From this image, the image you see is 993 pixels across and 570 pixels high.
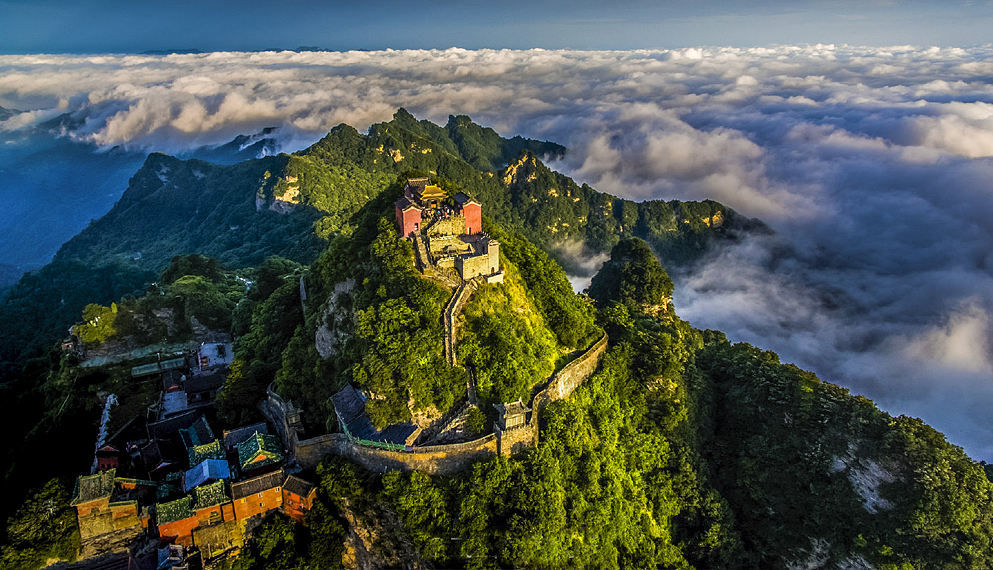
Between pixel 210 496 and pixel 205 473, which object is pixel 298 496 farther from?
pixel 205 473

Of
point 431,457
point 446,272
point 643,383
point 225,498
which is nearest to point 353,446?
point 431,457

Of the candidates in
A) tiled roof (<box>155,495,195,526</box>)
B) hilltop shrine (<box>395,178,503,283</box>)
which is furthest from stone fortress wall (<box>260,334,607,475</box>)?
hilltop shrine (<box>395,178,503,283</box>)

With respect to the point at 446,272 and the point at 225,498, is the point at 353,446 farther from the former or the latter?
the point at 446,272

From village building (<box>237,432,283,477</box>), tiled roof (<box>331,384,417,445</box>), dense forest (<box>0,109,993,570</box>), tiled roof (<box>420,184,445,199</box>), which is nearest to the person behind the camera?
dense forest (<box>0,109,993,570</box>)

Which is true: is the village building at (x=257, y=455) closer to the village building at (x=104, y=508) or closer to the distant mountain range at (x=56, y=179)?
the village building at (x=104, y=508)

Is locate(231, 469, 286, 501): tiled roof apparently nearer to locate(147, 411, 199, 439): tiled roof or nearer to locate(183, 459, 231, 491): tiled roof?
locate(183, 459, 231, 491): tiled roof
